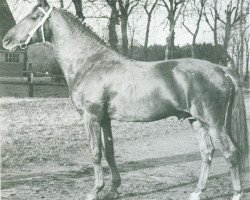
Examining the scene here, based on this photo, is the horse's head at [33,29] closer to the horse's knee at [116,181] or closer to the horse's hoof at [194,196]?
the horse's knee at [116,181]

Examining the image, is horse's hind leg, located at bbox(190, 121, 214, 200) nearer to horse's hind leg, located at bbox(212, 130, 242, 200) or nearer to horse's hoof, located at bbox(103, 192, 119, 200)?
horse's hind leg, located at bbox(212, 130, 242, 200)

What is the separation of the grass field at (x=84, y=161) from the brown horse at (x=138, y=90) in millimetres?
735

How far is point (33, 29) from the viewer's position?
235 inches

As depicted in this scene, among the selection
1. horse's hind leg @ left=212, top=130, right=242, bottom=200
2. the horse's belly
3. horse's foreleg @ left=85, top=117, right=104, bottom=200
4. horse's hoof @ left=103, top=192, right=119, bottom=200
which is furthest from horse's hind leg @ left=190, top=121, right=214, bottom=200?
horse's foreleg @ left=85, top=117, right=104, bottom=200

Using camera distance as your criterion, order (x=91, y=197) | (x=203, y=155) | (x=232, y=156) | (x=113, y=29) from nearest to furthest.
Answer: (x=232, y=156), (x=91, y=197), (x=203, y=155), (x=113, y=29)

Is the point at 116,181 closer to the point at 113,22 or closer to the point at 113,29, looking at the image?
the point at 113,29

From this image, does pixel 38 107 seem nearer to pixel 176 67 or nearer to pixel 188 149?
pixel 188 149

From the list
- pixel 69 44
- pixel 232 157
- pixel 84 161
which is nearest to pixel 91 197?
pixel 232 157

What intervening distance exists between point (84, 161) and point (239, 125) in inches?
145

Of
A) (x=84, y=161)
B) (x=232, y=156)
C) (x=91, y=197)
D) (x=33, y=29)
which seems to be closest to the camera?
(x=232, y=156)

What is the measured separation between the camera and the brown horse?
5590 millimetres

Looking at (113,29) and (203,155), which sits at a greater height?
(113,29)

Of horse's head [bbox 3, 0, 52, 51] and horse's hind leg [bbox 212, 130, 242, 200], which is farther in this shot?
horse's head [bbox 3, 0, 52, 51]

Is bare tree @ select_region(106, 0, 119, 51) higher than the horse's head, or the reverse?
bare tree @ select_region(106, 0, 119, 51)
